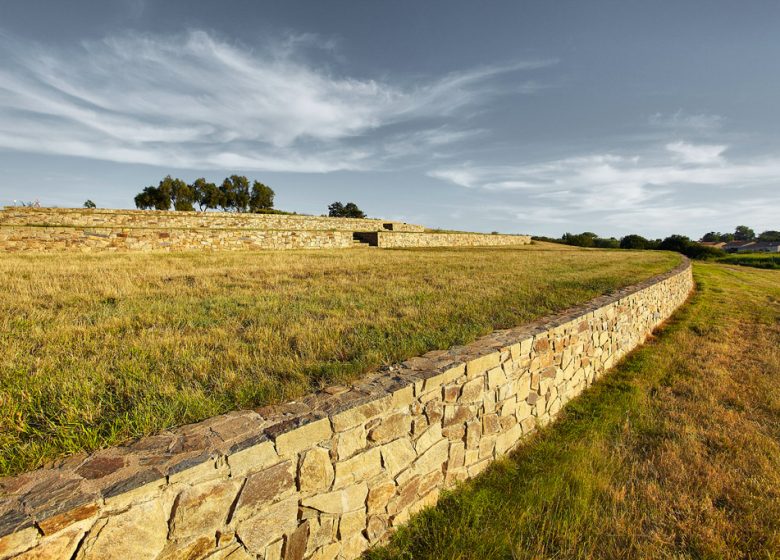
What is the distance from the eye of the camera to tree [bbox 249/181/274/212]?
44.8m

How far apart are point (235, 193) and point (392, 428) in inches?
1883

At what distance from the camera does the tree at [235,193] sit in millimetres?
43719

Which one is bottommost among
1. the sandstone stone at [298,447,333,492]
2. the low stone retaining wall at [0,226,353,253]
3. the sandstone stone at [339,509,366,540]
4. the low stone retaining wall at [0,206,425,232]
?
the sandstone stone at [339,509,366,540]

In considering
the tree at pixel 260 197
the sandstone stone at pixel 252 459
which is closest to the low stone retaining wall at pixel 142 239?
the sandstone stone at pixel 252 459

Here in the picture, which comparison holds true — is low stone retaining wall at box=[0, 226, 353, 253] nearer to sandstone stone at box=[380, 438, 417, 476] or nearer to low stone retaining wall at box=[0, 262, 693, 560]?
low stone retaining wall at box=[0, 262, 693, 560]

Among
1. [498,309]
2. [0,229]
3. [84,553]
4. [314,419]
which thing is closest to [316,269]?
[498,309]

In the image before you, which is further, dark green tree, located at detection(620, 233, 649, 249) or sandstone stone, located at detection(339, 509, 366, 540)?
dark green tree, located at detection(620, 233, 649, 249)

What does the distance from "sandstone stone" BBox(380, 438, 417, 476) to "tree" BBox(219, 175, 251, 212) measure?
1875 inches

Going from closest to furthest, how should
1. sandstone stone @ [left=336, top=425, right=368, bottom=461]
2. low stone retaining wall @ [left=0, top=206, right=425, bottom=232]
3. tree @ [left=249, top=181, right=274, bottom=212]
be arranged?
sandstone stone @ [left=336, top=425, right=368, bottom=461], low stone retaining wall @ [left=0, top=206, right=425, bottom=232], tree @ [left=249, top=181, right=274, bottom=212]

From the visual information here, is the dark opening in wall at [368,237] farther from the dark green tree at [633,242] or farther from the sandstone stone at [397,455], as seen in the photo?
the dark green tree at [633,242]

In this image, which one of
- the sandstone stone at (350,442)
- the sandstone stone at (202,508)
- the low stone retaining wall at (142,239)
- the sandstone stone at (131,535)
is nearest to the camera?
the sandstone stone at (131,535)

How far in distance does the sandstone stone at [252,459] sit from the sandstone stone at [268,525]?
29 centimetres

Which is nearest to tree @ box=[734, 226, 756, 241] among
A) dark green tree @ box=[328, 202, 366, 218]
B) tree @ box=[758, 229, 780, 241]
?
tree @ box=[758, 229, 780, 241]

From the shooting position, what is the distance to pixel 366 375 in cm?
305
